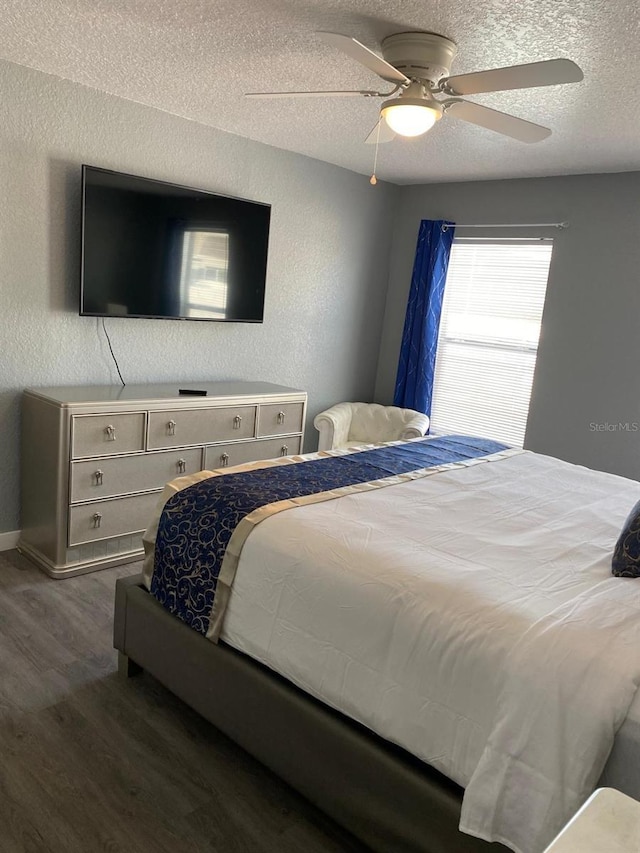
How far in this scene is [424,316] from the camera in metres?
5.16

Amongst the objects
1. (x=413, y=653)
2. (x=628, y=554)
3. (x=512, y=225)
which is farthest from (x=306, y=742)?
(x=512, y=225)

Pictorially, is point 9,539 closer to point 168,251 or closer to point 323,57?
point 168,251

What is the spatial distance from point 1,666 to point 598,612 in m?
2.15

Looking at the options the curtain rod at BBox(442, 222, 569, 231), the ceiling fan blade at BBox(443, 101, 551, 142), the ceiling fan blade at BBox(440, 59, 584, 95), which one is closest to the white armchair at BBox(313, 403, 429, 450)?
the curtain rod at BBox(442, 222, 569, 231)

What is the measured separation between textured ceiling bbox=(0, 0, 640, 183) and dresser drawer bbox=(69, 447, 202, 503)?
1875 mm

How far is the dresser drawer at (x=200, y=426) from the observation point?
3.51 m

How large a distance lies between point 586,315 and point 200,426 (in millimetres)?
2690

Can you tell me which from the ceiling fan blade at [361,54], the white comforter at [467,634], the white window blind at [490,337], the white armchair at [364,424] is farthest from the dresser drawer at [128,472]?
the white window blind at [490,337]

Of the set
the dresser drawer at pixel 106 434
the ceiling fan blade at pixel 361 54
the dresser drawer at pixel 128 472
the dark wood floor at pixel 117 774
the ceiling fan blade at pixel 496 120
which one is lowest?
the dark wood floor at pixel 117 774

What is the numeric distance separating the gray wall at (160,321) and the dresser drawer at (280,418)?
541 millimetres

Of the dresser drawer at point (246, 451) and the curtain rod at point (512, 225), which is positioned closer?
the dresser drawer at point (246, 451)

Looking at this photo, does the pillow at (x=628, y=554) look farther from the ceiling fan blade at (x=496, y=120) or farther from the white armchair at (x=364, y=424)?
the white armchair at (x=364, y=424)

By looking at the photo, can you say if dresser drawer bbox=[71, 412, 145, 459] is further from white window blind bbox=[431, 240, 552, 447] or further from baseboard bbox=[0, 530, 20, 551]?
white window blind bbox=[431, 240, 552, 447]

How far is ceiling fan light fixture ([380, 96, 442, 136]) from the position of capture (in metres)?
2.32
